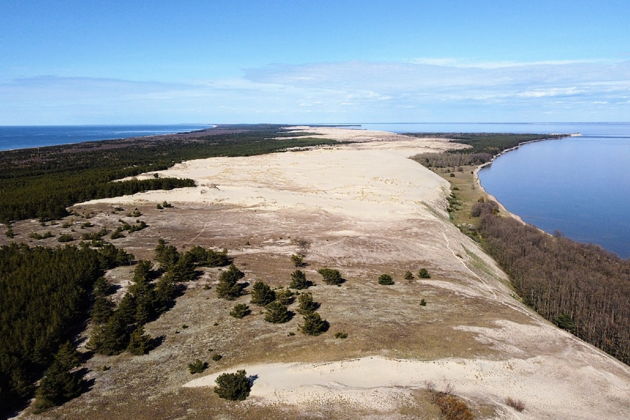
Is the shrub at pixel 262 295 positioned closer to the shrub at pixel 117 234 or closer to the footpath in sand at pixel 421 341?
the footpath in sand at pixel 421 341

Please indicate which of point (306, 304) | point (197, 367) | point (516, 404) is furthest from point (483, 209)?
point (197, 367)

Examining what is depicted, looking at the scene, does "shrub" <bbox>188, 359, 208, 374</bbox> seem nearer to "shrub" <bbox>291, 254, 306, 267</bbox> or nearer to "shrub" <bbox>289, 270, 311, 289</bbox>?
"shrub" <bbox>289, 270, 311, 289</bbox>

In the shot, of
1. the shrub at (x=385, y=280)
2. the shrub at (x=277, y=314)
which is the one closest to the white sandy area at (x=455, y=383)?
the shrub at (x=277, y=314)

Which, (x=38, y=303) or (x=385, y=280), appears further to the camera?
(x=385, y=280)

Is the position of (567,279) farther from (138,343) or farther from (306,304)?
(138,343)

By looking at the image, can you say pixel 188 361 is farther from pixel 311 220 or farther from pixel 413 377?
pixel 311 220

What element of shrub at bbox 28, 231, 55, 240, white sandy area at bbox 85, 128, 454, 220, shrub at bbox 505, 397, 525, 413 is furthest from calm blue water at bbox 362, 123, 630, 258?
shrub at bbox 28, 231, 55, 240
